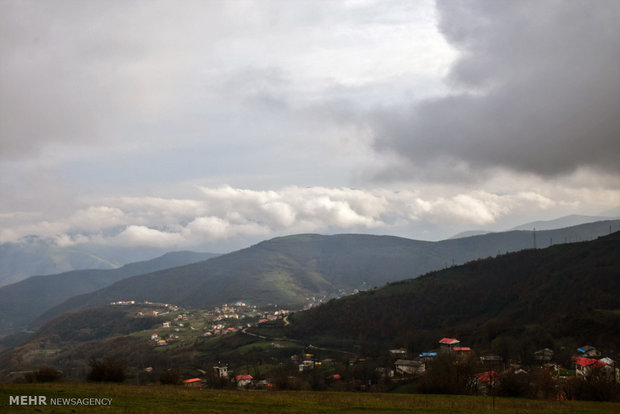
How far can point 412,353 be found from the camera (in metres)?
113

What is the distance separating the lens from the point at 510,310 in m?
158

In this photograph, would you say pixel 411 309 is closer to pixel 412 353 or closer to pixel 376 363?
pixel 412 353

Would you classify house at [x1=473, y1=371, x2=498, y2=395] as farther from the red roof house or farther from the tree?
the tree

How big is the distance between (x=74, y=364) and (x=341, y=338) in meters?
117

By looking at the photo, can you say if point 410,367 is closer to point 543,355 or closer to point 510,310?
point 543,355

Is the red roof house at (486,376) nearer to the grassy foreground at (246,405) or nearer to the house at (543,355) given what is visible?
the grassy foreground at (246,405)

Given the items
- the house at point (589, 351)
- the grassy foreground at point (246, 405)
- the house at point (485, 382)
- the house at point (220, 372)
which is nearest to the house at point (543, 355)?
the house at point (589, 351)

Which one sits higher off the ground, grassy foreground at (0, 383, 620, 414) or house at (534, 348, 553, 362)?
grassy foreground at (0, 383, 620, 414)

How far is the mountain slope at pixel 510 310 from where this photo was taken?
370 ft

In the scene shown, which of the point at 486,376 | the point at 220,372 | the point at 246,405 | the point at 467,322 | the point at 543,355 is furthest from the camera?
the point at 467,322

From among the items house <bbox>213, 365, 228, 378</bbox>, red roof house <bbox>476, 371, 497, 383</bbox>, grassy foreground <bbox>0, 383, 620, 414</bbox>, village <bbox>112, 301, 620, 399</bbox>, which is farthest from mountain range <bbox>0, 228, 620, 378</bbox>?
grassy foreground <bbox>0, 383, 620, 414</bbox>

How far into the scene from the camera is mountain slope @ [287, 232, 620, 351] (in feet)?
370

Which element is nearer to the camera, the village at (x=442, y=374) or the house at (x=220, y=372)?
the village at (x=442, y=374)

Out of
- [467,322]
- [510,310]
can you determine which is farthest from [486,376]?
[510,310]
